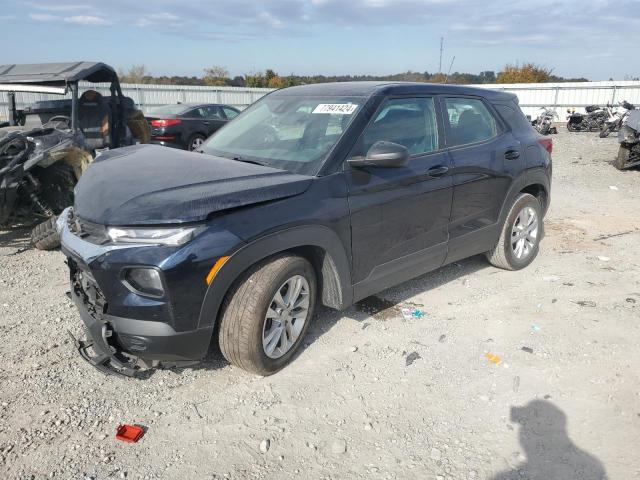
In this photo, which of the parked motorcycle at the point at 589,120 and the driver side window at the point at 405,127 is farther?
the parked motorcycle at the point at 589,120

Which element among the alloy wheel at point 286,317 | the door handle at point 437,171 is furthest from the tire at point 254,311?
the door handle at point 437,171

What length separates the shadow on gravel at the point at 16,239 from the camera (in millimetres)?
5840

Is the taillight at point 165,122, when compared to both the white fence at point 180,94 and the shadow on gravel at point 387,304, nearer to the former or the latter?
the shadow on gravel at point 387,304

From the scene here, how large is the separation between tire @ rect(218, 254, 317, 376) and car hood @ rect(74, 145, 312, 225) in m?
0.42

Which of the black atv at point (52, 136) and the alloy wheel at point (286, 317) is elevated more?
the black atv at point (52, 136)

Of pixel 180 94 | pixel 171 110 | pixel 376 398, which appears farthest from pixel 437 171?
pixel 180 94

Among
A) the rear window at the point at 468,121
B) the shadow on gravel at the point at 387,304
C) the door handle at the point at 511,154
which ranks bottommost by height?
the shadow on gravel at the point at 387,304

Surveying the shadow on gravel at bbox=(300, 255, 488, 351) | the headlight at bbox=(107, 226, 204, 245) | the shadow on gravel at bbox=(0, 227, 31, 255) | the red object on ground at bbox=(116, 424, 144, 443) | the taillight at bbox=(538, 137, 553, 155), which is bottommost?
the red object on ground at bbox=(116, 424, 144, 443)

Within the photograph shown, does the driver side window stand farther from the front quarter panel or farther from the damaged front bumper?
the damaged front bumper

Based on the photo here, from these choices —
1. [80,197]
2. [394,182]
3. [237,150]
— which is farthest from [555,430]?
[80,197]

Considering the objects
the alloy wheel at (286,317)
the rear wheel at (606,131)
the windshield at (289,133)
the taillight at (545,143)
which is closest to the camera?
the alloy wheel at (286,317)

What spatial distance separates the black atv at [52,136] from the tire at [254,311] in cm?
332

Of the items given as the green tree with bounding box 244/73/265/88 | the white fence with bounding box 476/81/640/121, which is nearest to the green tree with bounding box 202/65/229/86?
the green tree with bounding box 244/73/265/88

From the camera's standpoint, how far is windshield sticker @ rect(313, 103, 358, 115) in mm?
3648
